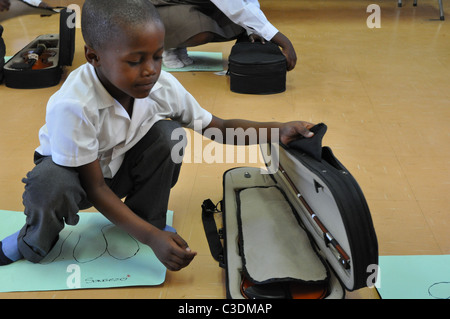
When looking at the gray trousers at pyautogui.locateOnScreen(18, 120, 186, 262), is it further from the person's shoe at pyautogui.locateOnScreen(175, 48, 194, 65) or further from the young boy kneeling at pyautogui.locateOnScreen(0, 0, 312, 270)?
the person's shoe at pyautogui.locateOnScreen(175, 48, 194, 65)

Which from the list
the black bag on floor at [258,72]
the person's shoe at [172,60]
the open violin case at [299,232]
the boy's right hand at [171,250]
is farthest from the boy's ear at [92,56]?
the person's shoe at [172,60]

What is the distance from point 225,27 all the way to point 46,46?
3.52ft

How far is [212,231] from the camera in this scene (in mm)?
1522

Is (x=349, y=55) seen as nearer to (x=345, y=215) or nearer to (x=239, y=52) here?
(x=239, y=52)

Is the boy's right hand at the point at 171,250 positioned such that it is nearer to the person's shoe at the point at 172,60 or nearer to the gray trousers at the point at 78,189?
the gray trousers at the point at 78,189

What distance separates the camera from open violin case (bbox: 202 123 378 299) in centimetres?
112

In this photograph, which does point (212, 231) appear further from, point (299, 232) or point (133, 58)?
point (133, 58)

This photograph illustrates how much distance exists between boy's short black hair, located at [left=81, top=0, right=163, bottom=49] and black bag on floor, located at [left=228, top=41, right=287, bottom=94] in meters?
1.44

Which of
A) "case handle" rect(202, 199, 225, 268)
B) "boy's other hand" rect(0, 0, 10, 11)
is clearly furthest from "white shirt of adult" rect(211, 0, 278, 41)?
"case handle" rect(202, 199, 225, 268)

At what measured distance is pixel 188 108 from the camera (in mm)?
1457

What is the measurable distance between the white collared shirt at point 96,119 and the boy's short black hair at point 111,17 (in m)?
0.12

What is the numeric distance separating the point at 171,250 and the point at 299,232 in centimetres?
39

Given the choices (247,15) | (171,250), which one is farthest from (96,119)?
(247,15)

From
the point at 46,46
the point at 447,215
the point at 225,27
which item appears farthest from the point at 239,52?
the point at 447,215
